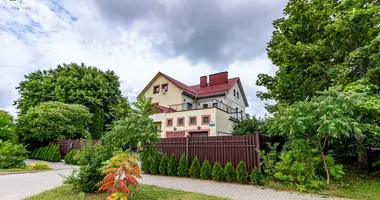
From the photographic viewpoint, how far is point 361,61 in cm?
874

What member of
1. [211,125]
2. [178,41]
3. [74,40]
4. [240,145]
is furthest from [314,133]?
[74,40]

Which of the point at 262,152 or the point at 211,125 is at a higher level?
the point at 211,125

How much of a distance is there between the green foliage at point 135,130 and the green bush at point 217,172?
3.28 m

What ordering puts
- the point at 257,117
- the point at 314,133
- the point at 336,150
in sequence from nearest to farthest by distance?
1. the point at 314,133
2. the point at 336,150
3. the point at 257,117

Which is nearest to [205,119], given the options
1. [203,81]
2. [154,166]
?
[154,166]

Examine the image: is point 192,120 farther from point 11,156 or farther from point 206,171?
point 11,156

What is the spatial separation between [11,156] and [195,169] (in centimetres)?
1004

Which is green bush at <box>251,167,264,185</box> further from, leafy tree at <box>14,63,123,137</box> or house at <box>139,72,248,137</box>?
leafy tree at <box>14,63,123,137</box>

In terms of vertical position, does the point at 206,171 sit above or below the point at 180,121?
below

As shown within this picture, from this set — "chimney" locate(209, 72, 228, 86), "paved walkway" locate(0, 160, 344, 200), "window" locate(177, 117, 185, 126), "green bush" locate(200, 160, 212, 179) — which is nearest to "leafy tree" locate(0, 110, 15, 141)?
"paved walkway" locate(0, 160, 344, 200)

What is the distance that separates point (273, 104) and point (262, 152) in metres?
5.96

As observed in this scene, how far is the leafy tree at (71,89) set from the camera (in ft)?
69.1

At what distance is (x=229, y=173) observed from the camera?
7883 mm

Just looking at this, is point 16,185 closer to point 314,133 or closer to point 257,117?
point 314,133
